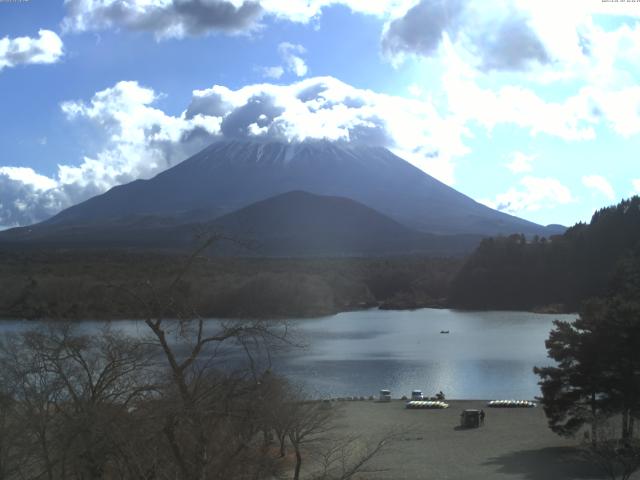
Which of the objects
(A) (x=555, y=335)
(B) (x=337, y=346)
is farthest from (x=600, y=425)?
(B) (x=337, y=346)

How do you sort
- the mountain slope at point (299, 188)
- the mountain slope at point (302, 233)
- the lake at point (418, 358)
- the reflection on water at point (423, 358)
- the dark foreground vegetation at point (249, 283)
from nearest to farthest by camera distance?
the lake at point (418, 358), the reflection on water at point (423, 358), the dark foreground vegetation at point (249, 283), the mountain slope at point (302, 233), the mountain slope at point (299, 188)

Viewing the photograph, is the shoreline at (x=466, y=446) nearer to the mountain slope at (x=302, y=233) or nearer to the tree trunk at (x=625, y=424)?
the tree trunk at (x=625, y=424)

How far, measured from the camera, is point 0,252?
67375mm

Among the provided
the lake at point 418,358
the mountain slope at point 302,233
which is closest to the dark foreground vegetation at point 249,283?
the lake at point 418,358

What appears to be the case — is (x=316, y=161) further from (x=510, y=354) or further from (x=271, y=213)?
(x=510, y=354)

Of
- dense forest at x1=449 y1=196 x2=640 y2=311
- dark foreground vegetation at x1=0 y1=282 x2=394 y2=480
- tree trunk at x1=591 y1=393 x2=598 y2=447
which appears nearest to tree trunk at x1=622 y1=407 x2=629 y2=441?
tree trunk at x1=591 y1=393 x2=598 y2=447

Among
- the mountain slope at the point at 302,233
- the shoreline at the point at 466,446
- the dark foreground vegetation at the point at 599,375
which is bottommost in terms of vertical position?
the shoreline at the point at 466,446

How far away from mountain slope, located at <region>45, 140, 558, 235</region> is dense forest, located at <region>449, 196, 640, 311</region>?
187 ft

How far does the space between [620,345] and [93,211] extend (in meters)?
130

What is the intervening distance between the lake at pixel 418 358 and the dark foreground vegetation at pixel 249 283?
3057mm

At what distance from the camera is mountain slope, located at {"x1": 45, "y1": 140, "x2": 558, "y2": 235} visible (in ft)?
427

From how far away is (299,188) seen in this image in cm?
14150

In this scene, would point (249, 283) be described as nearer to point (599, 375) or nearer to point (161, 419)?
point (599, 375)

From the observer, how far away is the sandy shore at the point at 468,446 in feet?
39.6
